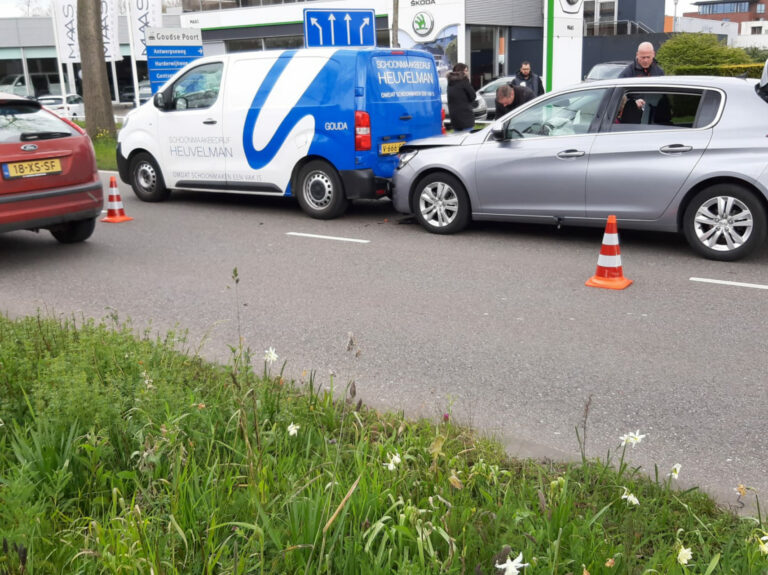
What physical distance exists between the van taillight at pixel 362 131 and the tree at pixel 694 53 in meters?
23.2

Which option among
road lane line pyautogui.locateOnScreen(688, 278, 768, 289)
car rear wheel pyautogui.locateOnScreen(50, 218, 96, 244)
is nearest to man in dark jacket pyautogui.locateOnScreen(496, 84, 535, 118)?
road lane line pyautogui.locateOnScreen(688, 278, 768, 289)

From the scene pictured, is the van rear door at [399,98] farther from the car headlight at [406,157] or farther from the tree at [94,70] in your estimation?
the tree at [94,70]

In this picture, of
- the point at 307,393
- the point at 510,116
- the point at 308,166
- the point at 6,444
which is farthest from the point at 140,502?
the point at 308,166

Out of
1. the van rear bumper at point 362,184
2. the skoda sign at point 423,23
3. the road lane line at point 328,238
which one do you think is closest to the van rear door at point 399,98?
the van rear bumper at point 362,184

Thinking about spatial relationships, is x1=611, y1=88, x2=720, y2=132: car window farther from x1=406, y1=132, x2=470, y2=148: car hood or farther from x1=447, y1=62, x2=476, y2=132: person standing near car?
x1=447, y1=62, x2=476, y2=132: person standing near car

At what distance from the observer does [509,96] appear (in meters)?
12.8

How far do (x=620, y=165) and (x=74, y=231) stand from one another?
5998mm

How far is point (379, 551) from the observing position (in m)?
2.61

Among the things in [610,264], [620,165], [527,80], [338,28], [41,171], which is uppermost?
[338,28]

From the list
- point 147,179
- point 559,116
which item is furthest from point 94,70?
point 559,116

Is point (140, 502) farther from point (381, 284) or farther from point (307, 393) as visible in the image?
point (381, 284)

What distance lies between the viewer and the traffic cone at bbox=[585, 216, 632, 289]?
23.1 ft

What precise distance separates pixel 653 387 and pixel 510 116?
5.01 meters

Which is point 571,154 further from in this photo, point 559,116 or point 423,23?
point 423,23
